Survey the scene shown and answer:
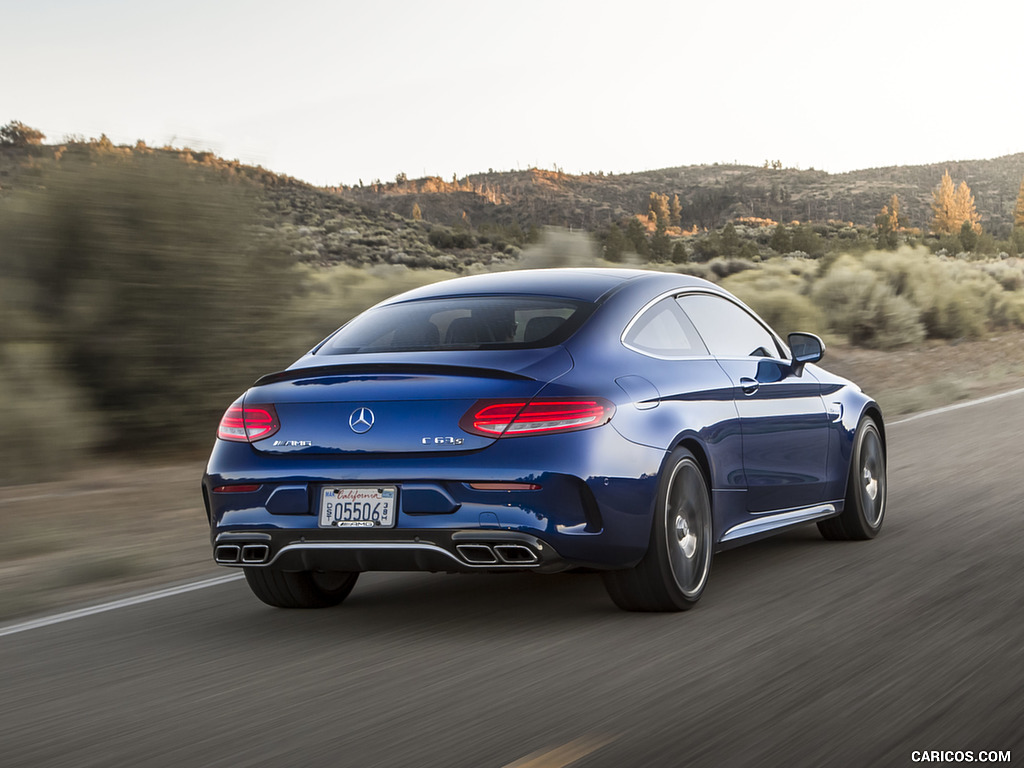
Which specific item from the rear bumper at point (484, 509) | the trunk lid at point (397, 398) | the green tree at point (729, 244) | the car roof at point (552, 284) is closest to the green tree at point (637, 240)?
the green tree at point (729, 244)

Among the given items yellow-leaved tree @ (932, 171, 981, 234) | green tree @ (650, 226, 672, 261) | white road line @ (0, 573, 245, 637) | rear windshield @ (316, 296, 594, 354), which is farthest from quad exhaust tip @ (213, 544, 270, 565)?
yellow-leaved tree @ (932, 171, 981, 234)

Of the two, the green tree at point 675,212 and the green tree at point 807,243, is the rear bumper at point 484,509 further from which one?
the green tree at point 675,212

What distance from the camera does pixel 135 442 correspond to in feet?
43.2

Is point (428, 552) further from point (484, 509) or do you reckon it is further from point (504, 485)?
point (504, 485)

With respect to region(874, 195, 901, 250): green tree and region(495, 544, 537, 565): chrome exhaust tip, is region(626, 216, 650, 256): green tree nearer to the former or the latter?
region(874, 195, 901, 250): green tree

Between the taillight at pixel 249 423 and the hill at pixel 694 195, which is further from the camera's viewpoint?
the hill at pixel 694 195

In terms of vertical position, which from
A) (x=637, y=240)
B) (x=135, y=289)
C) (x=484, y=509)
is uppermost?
(x=135, y=289)

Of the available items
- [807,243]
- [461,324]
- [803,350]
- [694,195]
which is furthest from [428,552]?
[694,195]

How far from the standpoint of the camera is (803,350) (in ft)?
25.3

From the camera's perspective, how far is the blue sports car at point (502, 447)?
18.5ft

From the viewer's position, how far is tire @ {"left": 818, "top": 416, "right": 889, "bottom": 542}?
26.7 ft

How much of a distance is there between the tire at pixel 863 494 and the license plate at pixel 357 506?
134 inches

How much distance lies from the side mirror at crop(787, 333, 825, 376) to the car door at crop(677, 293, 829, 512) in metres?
0.06

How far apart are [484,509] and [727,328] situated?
227 cm
